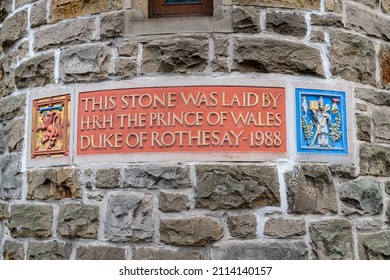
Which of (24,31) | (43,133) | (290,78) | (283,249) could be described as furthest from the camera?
(24,31)

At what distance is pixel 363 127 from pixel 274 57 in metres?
0.93

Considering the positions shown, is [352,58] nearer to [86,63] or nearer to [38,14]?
[86,63]

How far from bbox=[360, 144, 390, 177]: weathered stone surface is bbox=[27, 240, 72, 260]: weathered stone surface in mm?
2360

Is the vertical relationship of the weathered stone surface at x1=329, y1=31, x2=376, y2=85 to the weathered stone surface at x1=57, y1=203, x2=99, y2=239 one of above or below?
above

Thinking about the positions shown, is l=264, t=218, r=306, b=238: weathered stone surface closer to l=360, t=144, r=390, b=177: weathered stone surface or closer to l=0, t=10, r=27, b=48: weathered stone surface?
l=360, t=144, r=390, b=177: weathered stone surface

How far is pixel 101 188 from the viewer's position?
395 centimetres

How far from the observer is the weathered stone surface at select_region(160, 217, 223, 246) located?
12.3ft

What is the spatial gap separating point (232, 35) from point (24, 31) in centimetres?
190

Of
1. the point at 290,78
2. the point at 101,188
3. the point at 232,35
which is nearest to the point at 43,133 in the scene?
the point at 101,188

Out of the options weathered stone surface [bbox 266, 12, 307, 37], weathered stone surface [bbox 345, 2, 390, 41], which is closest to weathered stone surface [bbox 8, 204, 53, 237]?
weathered stone surface [bbox 266, 12, 307, 37]

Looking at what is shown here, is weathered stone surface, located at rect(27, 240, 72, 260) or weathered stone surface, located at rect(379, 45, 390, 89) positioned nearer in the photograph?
weathered stone surface, located at rect(27, 240, 72, 260)

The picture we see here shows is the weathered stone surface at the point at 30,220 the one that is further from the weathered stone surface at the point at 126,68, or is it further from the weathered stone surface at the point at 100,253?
the weathered stone surface at the point at 126,68

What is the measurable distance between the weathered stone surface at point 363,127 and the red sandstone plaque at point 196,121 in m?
0.66

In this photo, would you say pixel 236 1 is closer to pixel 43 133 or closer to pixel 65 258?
pixel 43 133
